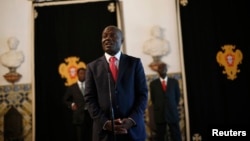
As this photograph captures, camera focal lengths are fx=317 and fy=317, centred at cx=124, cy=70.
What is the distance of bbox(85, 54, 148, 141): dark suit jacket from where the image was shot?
1842mm

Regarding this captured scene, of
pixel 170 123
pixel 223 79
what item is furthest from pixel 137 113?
pixel 223 79

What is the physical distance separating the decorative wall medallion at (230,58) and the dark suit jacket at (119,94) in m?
2.35

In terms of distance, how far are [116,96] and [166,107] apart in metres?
2.18

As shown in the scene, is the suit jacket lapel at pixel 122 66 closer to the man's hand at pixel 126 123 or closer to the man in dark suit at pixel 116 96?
the man in dark suit at pixel 116 96

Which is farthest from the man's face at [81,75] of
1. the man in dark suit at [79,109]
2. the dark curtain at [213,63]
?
the dark curtain at [213,63]

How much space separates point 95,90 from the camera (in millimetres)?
1956

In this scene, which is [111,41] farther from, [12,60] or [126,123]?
[12,60]

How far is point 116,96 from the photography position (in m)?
1.85

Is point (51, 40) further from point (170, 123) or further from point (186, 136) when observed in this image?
point (186, 136)

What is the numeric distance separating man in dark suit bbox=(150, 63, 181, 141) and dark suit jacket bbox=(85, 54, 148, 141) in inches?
80.3

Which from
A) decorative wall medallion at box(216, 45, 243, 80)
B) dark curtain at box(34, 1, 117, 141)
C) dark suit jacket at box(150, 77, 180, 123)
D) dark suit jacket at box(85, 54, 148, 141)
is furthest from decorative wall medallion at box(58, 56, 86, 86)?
dark suit jacket at box(85, 54, 148, 141)

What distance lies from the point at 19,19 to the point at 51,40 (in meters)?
0.54

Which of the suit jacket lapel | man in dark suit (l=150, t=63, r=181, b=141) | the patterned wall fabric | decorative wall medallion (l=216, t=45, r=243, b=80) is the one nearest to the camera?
the suit jacket lapel

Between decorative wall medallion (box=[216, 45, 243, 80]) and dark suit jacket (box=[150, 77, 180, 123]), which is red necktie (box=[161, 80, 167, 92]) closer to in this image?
dark suit jacket (box=[150, 77, 180, 123])
